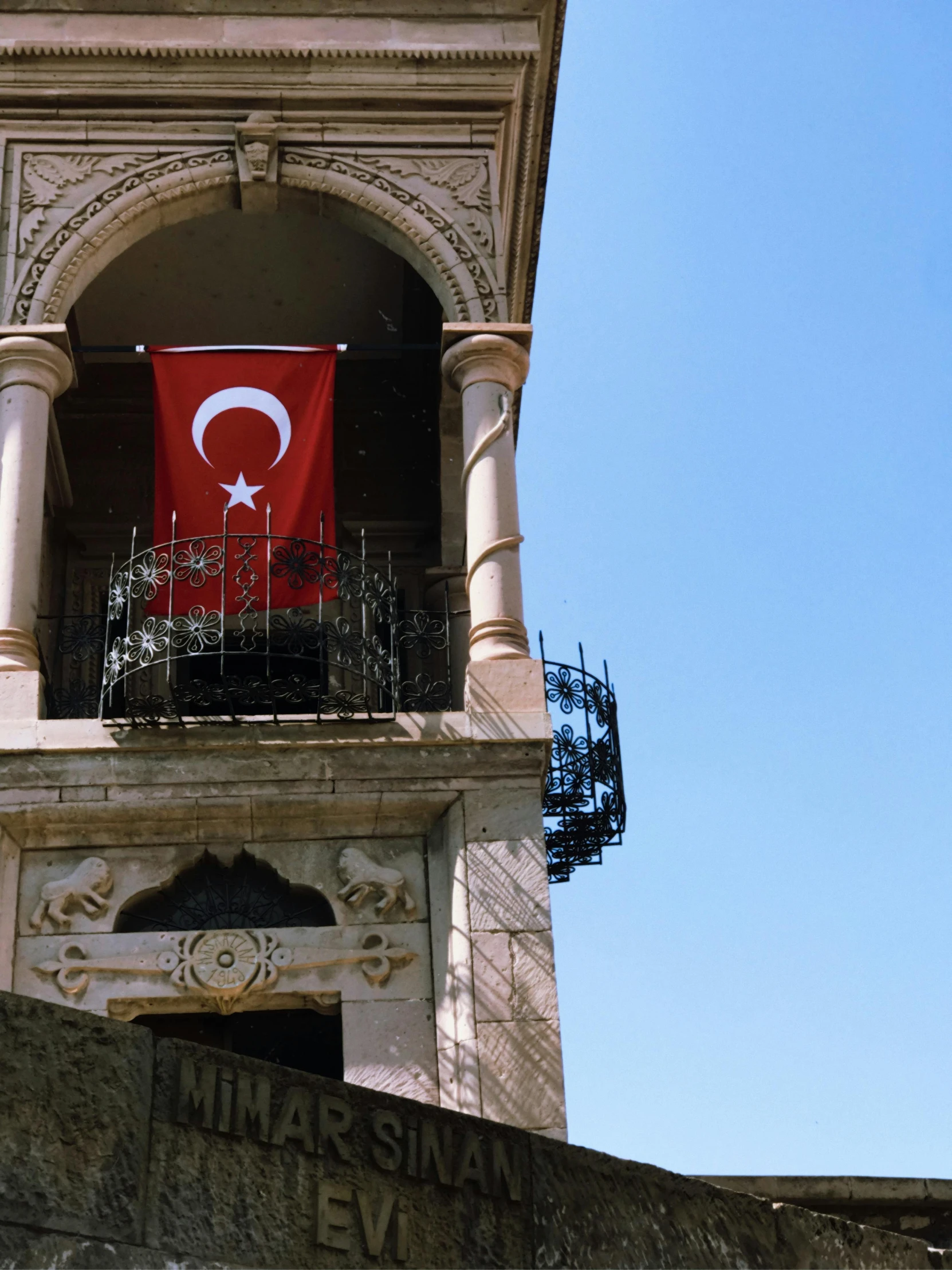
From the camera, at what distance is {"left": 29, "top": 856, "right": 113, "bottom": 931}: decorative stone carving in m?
12.6

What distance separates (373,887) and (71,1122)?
666 centimetres

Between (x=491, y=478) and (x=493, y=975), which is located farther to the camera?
(x=491, y=478)

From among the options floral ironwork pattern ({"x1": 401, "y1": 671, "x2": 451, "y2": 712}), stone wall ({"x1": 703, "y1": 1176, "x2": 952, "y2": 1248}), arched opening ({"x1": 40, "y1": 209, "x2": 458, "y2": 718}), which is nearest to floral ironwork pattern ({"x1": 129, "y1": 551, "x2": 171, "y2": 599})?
floral ironwork pattern ({"x1": 401, "y1": 671, "x2": 451, "y2": 712})

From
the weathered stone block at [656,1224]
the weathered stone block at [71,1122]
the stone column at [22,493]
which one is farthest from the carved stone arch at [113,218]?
the weathered stone block at [656,1224]

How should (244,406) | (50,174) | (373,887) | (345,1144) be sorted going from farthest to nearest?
1. (50,174)
2. (244,406)
3. (373,887)
4. (345,1144)

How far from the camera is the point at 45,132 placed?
15.6 m

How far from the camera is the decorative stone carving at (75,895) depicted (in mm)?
12570

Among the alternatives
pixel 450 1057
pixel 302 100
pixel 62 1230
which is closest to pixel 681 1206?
pixel 62 1230

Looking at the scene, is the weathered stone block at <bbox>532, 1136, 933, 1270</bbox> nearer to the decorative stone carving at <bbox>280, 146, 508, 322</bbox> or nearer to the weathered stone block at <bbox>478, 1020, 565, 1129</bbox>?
the weathered stone block at <bbox>478, 1020, 565, 1129</bbox>

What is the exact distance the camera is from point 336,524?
17.9m

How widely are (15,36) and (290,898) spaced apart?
25.0 ft

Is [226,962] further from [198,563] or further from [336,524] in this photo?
[336,524]

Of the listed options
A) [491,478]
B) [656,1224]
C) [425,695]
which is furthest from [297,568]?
[656,1224]

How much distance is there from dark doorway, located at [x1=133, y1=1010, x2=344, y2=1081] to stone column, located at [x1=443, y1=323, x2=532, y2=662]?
2.74 m
